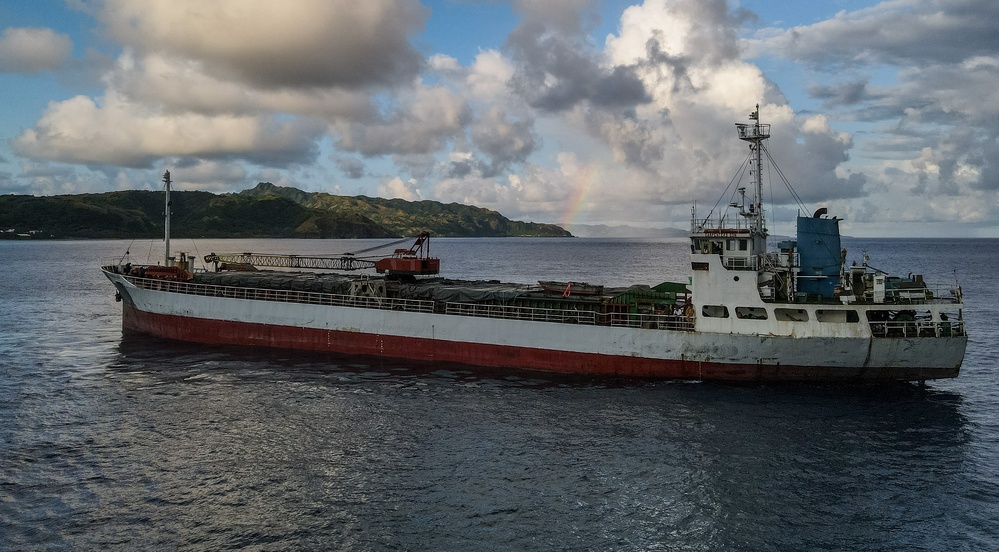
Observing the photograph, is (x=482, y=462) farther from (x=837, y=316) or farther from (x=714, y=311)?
(x=837, y=316)

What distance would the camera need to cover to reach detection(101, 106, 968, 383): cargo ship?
29531mm

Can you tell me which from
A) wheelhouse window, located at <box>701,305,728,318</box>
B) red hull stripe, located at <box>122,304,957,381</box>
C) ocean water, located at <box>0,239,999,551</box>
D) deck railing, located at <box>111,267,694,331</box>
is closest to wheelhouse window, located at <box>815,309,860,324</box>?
red hull stripe, located at <box>122,304,957,381</box>

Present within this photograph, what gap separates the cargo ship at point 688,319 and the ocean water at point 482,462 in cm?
158

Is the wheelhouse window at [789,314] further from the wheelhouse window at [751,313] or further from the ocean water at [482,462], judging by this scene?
the ocean water at [482,462]

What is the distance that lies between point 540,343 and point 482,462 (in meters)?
13.6

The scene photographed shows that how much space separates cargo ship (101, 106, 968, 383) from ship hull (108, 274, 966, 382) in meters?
0.07

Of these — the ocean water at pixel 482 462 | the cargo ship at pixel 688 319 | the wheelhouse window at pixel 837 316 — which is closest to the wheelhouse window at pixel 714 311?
the cargo ship at pixel 688 319

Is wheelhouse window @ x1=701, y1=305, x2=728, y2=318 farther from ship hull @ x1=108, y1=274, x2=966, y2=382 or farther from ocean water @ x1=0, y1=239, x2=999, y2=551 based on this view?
ocean water @ x1=0, y1=239, x2=999, y2=551

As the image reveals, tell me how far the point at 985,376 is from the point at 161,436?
139ft

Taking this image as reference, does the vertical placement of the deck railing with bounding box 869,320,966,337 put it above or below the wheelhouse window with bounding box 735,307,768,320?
below

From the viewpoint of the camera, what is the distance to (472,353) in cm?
3622

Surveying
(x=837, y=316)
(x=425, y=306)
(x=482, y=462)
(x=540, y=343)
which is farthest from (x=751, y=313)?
(x=425, y=306)

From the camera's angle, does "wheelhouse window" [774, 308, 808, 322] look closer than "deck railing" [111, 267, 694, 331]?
Yes

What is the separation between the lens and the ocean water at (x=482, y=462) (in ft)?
55.8
